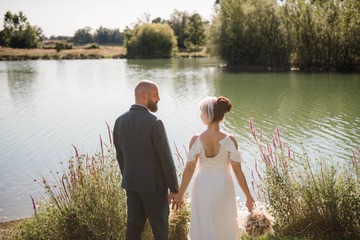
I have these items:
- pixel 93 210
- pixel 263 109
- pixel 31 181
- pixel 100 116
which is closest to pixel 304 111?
pixel 263 109

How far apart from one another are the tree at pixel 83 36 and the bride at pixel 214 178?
183 metres

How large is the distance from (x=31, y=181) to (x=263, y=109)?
46.6 feet

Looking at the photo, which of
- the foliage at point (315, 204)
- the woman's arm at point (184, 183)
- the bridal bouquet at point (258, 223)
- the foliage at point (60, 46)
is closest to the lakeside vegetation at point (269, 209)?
the foliage at point (315, 204)

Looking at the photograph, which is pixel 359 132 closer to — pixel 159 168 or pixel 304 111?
pixel 304 111

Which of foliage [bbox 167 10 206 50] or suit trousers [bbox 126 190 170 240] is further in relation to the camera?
foliage [bbox 167 10 206 50]

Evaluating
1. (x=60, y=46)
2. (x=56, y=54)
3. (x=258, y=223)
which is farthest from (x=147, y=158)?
(x=60, y=46)

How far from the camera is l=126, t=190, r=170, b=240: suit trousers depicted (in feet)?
13.6

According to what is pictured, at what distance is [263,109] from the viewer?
73.4ft

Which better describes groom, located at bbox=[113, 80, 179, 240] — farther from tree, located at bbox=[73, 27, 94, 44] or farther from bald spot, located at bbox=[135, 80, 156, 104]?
tree, located at bbox=[73, 27, 94, 44]

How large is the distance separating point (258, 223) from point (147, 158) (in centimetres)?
151

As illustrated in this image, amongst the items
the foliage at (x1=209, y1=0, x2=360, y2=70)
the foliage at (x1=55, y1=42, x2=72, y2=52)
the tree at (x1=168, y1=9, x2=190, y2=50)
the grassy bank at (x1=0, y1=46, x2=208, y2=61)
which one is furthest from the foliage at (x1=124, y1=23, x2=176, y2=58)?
the foliage at (x1=209, y1=0, x2=360, y2=70)

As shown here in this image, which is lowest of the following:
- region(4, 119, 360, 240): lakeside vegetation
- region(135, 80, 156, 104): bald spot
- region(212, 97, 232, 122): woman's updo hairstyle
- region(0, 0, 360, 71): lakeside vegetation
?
region(4, 119, 360, 240): lakeside vegetation

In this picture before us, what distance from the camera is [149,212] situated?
4.18 metres

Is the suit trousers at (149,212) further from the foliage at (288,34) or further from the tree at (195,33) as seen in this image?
the tree at (195,33)
